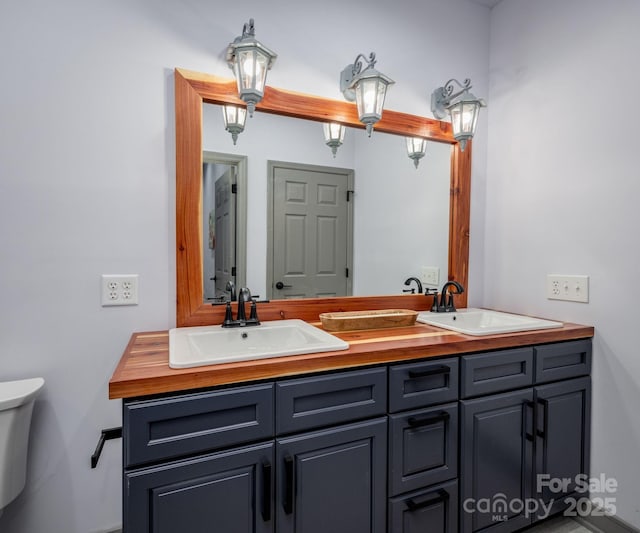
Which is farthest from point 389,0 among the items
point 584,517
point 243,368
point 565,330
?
point 584,517

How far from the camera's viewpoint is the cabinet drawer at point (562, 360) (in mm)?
1510

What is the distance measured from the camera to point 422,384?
4.22 feet

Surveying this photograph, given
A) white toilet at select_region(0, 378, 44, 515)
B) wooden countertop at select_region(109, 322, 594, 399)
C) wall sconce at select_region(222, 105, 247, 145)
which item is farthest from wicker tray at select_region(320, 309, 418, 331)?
white toilet at select_region(0, 378, 44, 515)

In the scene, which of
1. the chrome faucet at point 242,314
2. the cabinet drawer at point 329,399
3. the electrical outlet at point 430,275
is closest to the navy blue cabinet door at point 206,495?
the cabinet drawer at point 329,399

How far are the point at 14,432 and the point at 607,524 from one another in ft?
7.66

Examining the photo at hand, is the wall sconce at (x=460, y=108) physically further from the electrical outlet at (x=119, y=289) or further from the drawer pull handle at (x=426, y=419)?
the electrical outlet at (x=119, y=289)

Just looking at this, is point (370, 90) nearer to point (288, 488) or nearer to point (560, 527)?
point (288, 488)

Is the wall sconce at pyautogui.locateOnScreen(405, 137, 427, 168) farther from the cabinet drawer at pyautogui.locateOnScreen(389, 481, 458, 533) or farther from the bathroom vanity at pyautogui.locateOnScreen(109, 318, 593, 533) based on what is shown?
the cabinet drawer at pyautogui.locateOnScreen(389, 481, 458, 533)

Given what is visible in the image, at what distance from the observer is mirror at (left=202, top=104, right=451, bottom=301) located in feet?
5.25

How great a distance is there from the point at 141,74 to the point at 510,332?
5.87 ft

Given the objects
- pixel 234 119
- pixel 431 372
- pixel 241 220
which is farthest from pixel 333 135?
pixel 431 372

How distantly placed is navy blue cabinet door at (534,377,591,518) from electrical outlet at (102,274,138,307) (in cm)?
167

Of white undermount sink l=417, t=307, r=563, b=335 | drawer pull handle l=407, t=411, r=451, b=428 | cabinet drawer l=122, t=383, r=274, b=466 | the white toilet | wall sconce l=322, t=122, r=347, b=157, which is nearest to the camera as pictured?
cabinet drawer l=122, t=383, r=274, b=466

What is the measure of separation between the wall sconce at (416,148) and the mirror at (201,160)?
1.1 inches
